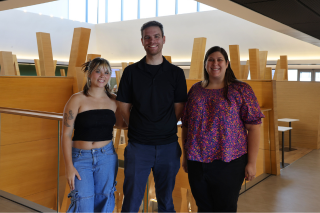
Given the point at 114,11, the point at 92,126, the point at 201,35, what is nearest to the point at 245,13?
the point at 92,126

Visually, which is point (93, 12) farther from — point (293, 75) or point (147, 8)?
point (293, 75)

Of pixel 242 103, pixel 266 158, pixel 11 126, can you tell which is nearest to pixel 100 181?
pixel 242 103

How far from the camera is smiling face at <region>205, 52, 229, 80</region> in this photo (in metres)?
1.72

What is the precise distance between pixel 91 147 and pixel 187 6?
14.5 metres

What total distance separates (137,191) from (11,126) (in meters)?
2.34

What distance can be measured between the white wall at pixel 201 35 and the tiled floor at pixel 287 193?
811 centimetres

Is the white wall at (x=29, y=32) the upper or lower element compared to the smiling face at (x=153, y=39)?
upper

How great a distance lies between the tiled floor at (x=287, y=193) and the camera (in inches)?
123

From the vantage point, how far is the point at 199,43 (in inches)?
217

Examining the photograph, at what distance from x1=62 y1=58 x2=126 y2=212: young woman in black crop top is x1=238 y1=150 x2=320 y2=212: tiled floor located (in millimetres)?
1775

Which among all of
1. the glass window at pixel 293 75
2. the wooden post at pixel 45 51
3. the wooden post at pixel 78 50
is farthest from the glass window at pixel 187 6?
the wooden post at pixel 45 51

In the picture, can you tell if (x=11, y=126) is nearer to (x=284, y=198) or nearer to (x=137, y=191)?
(x=137, y=191)

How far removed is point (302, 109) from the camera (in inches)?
269

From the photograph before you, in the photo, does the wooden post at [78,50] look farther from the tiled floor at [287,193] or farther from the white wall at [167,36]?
the white wall at [167,36]
